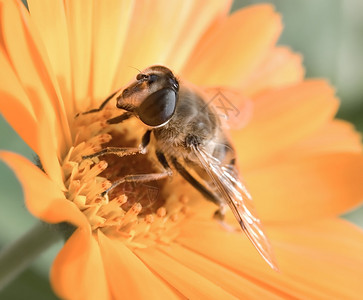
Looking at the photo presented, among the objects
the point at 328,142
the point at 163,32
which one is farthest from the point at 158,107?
the point at 328,142

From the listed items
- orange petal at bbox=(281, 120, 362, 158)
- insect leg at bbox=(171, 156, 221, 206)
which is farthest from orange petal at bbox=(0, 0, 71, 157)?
orange petal at bbox=(281, 120, 362, 158)

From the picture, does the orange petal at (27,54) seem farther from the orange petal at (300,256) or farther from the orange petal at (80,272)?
the orange petal at (300,256)

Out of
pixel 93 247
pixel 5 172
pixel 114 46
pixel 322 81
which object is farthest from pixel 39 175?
pixel 322 81

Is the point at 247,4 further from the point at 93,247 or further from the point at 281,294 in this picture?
the point at 93,247

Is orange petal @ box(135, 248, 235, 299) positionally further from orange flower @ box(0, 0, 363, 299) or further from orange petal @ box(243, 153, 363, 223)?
orange petal @ box(243, 153, 363, 223)

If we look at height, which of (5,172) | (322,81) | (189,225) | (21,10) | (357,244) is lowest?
(5,172)

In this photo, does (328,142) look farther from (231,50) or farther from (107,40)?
(107,40)

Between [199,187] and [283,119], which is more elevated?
[283,119]
